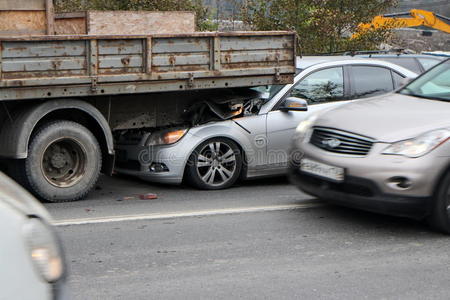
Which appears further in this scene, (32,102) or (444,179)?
(32,102)

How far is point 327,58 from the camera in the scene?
9.79 metres

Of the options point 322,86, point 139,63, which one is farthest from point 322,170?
point 322,86

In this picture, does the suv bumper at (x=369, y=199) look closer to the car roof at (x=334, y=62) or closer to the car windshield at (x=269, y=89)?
the car windshield at (x=269, y=89)

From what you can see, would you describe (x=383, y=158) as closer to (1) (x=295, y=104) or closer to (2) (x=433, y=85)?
(2) (x=433, y=85)

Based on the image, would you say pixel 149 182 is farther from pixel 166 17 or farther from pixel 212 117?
pixel 166 17

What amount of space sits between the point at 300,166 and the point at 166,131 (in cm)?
234

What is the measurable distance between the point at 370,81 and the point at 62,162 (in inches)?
→ 162

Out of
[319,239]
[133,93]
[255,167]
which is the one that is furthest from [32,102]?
[319,239]

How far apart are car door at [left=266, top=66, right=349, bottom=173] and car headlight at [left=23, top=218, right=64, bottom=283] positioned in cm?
606

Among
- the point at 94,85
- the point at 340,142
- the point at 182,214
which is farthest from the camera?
the point at 94,85

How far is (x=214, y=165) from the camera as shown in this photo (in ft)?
28.5

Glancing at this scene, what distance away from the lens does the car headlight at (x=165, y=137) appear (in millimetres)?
8594

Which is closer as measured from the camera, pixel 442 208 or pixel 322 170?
pixel 442 208

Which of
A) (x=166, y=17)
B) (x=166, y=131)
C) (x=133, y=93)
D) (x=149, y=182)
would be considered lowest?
(x=149, y=182)
